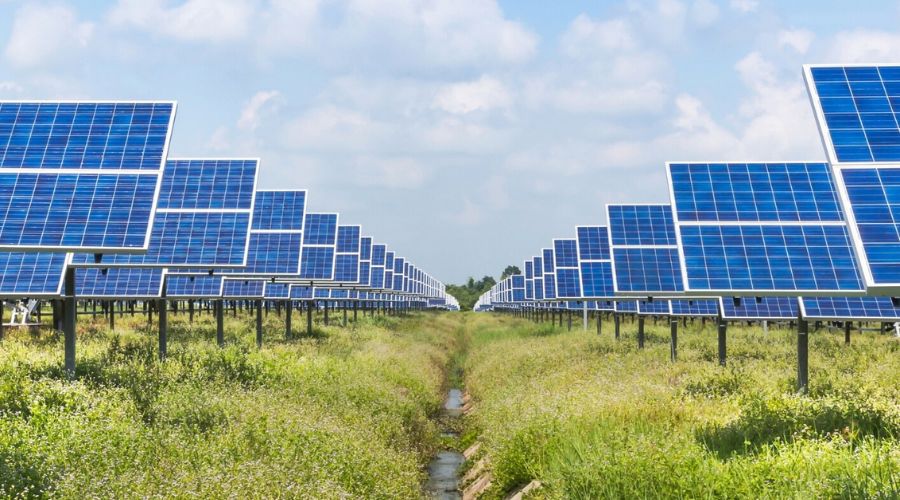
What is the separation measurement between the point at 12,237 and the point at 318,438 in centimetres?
626

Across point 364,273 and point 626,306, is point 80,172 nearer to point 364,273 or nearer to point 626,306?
point 626,306

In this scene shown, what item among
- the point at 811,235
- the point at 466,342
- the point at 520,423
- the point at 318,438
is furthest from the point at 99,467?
the point at 466,342

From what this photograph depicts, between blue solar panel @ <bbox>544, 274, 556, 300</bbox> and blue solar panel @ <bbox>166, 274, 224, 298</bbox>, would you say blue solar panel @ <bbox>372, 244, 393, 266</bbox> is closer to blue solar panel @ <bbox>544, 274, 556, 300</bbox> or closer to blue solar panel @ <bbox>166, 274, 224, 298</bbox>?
blue solar panel @ <bbox>544, 274, 556, 300</bbox>

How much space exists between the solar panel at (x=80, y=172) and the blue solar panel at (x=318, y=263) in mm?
18136

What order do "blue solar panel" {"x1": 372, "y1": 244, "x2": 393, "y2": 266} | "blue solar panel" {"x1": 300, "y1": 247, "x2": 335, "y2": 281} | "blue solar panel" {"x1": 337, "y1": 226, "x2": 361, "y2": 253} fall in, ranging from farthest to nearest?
"blue solar panel" {"x1": 372, "y1": 244, "x2": 393, "y2": 266} < "blue solar panel" {"x1": 337, "y1": 226, "x2": 361, "y2": 253} < "blue solar panel" {"x1": 300, "y1": 247, "x2": 335, "y2": 281}

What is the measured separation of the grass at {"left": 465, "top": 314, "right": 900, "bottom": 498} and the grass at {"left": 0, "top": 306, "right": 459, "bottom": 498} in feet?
7.59

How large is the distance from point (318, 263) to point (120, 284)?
44.7 ft

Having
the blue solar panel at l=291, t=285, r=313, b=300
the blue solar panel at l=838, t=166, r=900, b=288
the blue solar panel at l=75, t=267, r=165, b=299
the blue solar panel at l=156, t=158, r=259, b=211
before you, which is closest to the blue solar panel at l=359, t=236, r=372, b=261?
the blue solar panel at l=291, t=285, r=313, b=300

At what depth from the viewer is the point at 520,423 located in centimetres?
1555

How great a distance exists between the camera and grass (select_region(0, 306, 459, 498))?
33.9 ft

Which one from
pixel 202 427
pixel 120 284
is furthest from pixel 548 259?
pixel 202 427

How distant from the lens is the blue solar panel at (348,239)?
48.4 m

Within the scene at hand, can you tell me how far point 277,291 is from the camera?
37.1 metres

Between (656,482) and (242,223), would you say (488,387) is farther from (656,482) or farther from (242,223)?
(656,482)
